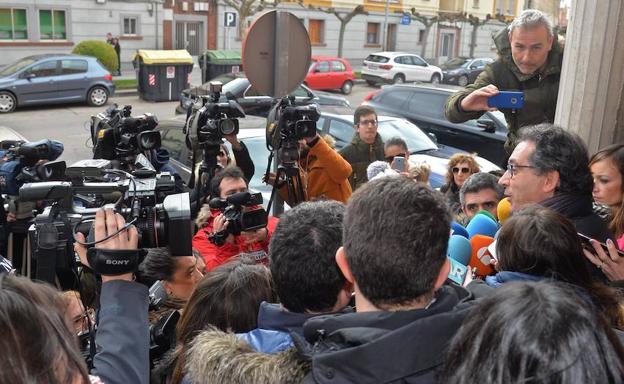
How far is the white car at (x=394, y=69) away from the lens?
2653 centimetres

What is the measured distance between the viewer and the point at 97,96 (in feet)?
59.5

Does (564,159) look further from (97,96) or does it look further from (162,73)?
(162,73)

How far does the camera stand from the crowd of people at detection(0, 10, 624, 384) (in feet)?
4.44

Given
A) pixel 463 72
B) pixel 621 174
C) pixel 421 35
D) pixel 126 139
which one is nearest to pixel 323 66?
pixel 463 72

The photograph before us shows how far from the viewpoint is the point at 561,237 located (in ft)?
7.25

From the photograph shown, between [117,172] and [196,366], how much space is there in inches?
54.8

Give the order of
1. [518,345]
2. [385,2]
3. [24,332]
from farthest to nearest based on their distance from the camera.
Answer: [385,2]
[24,332]
[518,345]

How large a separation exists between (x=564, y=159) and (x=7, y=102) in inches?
650

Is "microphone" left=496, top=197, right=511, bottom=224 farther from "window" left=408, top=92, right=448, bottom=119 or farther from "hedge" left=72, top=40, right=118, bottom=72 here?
"hedge" left=72, top=40, right=118, bottom=72

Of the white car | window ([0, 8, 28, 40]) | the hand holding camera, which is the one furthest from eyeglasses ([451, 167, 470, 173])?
window ([0, 8, 28, 40])

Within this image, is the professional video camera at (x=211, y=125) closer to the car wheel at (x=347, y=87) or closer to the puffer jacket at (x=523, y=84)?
the puffer jacket at (x=523, y=84)

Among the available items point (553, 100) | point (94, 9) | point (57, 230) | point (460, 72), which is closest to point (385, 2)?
point (460, 72)

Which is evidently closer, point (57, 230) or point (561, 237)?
point (561, 237)

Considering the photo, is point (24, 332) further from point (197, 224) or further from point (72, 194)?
point (197, 224)
